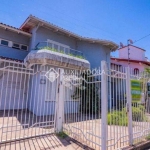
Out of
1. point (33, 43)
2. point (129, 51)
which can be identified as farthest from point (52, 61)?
point (129, 51)

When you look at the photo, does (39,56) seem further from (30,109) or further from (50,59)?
(30,109)

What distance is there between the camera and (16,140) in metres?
4.47

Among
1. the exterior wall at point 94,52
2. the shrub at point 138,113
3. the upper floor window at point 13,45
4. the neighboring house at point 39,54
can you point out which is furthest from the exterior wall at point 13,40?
the shrub at point 138,113

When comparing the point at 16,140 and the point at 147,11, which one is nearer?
the point at 16,140

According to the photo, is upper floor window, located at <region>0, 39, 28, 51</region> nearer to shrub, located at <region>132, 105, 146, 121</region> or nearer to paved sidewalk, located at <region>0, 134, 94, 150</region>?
paved sidewalk, located at <region>0, 134, 94, 150</region>

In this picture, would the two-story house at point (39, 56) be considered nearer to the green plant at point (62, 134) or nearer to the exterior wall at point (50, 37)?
the exterior wall at point (50, 37)

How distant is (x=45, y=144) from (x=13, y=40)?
11.1m

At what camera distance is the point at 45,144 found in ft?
14.3

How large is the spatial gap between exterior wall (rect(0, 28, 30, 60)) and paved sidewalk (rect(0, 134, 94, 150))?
967 centimetres

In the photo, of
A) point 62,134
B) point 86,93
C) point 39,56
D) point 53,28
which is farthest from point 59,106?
point 53,28

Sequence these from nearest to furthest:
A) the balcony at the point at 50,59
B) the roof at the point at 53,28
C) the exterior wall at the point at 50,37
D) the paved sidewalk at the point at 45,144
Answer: the paved sidewalk at the point at 45,144 → the balcony at the point at 50,59 → the roof at the point at 53,28 → the exterior wall at the point at 50,37

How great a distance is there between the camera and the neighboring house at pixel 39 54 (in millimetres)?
9844

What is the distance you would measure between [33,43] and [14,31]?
224cm

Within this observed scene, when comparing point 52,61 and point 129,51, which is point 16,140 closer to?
point 52,61
